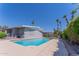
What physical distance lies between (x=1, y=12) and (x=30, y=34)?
71 centimetres

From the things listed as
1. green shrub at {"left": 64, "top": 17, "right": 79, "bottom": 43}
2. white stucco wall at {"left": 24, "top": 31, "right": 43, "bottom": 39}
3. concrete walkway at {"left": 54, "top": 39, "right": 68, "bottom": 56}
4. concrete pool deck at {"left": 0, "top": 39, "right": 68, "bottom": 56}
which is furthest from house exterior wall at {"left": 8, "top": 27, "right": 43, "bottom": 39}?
green shrub at {"left": 64, "top": 17, "right": 79, "bottom": 43}

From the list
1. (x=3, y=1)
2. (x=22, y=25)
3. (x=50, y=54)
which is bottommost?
(x=50, y=54)

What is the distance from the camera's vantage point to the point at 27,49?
7.69 m

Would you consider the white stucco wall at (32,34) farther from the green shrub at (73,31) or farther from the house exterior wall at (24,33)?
the green shrub at (73,31)

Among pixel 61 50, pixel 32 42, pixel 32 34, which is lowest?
pixel 61 50

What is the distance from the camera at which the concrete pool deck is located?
7.66m

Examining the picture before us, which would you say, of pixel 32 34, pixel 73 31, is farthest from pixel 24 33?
pixel 73 31

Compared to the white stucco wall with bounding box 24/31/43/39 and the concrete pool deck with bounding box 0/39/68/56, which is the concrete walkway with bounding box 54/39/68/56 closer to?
the concrete pool deck with bounding box 0/39/68/56

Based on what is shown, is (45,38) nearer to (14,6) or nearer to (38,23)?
(38,23)

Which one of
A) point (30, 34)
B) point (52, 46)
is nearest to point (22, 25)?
point (30, 34)

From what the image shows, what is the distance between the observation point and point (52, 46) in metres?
7.74

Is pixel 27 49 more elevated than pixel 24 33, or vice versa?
pixel 24 33

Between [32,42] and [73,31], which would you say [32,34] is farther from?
[73,31]

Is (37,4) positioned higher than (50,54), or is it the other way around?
(37,4)
